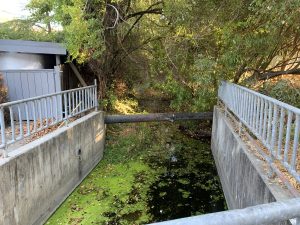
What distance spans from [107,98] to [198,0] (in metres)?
4.58

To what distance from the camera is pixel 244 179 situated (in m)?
4.23

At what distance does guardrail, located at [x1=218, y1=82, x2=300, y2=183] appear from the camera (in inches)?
105

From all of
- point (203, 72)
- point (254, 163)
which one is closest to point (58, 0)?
point (203, 72)

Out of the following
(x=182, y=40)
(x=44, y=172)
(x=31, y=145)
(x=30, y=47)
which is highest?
(x=182, y=40)

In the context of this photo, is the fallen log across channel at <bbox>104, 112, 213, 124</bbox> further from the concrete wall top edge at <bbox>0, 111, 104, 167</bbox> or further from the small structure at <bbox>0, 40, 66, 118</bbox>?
the concrete wall top edge at <bbox>0, 111, 104, 167</bbox>

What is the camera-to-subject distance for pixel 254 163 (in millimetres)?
3803

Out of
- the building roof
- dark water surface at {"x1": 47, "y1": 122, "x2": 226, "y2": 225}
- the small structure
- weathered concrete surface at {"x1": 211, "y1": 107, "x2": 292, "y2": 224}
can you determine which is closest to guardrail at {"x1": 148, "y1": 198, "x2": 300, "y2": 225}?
weathered concrete surface at {"x1": 211, "y1": 107, "x2": 292, "y2": 224}

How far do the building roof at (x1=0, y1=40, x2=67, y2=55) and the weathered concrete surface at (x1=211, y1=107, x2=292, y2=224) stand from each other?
4.81 m

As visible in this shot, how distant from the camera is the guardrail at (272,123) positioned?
105 inches

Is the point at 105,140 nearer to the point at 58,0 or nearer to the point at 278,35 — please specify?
the point at 58,0

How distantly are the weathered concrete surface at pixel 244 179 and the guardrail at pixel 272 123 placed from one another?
0.22 metres

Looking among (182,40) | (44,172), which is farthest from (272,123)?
(182,40)

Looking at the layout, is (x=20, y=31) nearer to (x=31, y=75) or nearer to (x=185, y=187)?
(x=31, y=75)

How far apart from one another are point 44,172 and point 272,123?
373cm
